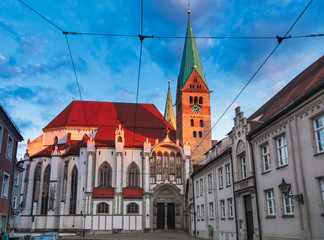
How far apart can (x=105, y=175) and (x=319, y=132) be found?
3502cm

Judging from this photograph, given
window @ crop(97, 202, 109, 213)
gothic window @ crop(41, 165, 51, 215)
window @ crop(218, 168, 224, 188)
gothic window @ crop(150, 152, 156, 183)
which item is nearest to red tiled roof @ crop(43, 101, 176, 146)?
gothic window @ crop(150, 152, 156, 183)

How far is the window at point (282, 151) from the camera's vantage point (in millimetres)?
15911

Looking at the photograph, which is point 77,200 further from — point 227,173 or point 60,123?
point 227,173

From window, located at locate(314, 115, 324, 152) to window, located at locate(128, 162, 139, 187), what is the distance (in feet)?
111

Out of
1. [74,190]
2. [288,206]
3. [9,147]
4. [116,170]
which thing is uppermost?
[116,170]

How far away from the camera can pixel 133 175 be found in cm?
4528

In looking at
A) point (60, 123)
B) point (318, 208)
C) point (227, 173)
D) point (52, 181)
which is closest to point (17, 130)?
point (227, 173)

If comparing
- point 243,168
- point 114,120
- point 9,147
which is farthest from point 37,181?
point 243,168

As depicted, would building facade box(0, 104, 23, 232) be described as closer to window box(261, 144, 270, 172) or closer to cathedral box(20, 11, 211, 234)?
window box(261, 144, 270, 172)

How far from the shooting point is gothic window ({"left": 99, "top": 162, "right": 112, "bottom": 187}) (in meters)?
44.3

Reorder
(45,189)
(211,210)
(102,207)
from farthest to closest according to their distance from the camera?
(45,189)
(102,207)
(211,210)

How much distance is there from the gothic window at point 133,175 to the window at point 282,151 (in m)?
30.6

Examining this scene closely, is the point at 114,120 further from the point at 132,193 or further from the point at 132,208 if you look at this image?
the point at 132,208

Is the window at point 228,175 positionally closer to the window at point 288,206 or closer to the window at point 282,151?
the window at point 282,151
